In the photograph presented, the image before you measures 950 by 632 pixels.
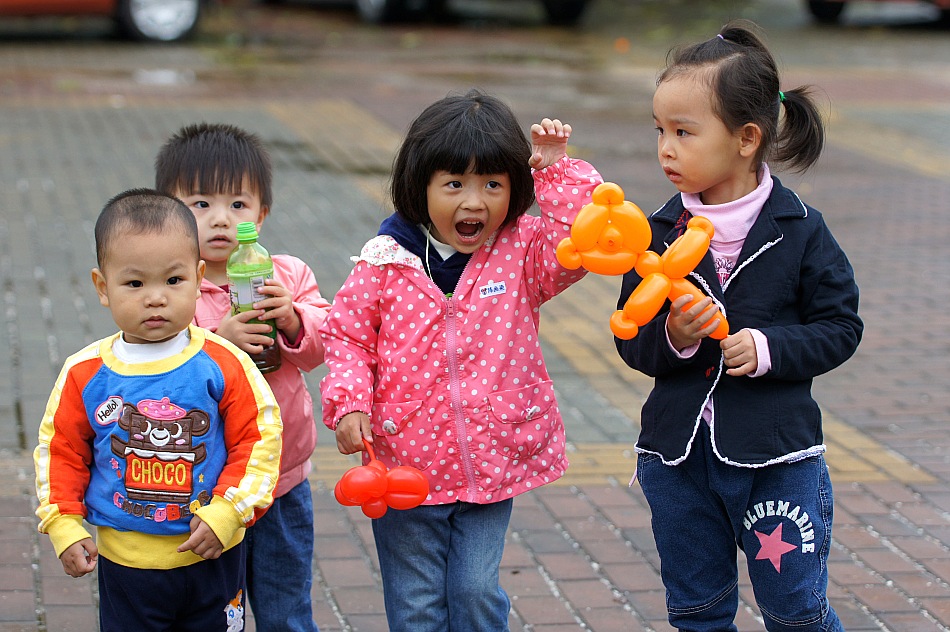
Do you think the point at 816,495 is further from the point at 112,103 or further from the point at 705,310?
the point at 112,103

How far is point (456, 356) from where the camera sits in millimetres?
2797

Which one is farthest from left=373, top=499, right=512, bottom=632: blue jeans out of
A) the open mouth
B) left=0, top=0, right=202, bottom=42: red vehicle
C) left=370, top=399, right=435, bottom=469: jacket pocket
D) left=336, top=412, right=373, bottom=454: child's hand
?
left=0, top=0, right=202, bottom=42: red vehicle

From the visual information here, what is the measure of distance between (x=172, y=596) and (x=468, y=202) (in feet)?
3.47

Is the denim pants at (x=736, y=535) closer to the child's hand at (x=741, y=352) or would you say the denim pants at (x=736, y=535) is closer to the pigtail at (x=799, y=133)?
the child's hand at (x=741, y=352)

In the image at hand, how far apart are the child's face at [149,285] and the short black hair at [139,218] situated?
1 cm

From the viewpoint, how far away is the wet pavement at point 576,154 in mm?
3887

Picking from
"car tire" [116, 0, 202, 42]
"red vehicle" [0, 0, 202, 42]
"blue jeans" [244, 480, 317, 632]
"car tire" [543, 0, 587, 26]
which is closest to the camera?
"blue jeans" [244, 480, 317, 632]

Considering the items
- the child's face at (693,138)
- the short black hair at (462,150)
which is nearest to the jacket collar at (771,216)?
the child's face at (693,138)

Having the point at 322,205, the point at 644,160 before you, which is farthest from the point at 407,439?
the point at 644,160

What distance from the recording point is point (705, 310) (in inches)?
101

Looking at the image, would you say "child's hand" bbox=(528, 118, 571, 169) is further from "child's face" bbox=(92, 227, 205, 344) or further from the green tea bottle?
"child's face" bbox=(92, 227, 205, 344)

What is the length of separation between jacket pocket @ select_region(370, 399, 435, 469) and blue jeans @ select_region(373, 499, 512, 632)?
0.12 meters

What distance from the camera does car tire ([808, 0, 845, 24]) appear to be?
17953 mm

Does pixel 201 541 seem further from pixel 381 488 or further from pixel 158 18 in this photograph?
pixel 158 18
